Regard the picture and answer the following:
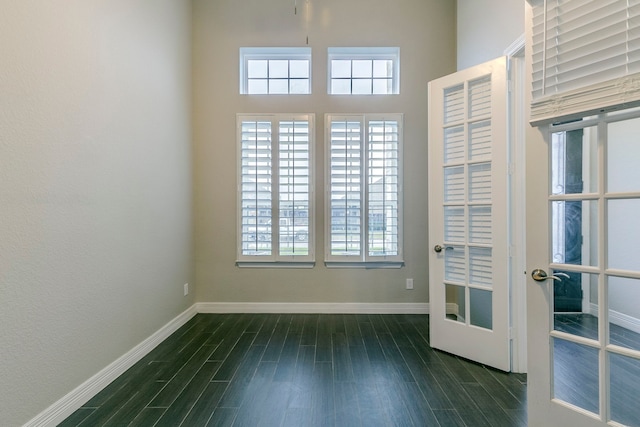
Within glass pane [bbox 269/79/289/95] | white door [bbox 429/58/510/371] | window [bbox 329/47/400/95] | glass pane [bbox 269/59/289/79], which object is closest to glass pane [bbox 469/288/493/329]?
white door [bbox 429/58/510/371]

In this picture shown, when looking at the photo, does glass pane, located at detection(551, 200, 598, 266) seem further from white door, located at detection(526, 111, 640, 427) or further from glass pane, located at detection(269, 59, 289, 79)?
glass pane, located at detection(269, 59, 289, 79)

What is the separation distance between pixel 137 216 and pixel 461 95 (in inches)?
118

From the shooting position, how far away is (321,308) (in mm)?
3654

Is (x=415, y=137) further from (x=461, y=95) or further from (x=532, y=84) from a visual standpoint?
(x=532, y=84)

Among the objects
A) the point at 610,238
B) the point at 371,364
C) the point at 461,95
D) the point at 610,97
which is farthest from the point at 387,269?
the point at 610,97

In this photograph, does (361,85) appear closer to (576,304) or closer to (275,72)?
(275,72)

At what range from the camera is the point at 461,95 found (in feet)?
8.69

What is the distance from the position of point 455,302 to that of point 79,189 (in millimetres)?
3046

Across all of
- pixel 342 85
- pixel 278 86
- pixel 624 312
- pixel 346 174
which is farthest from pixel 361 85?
pixel 624 312

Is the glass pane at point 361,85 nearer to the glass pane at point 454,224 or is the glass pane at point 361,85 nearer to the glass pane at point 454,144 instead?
the glass pane at point 454,144

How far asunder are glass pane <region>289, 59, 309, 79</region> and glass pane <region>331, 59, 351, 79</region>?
324mm

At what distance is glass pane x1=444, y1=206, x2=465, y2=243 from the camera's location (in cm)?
264

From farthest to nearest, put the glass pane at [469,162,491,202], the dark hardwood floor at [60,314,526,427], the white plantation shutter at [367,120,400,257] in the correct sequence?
the white plantation shutter at [367,120,400,257] < the glass pane at [469,162,491,202] < the dark hardwood floor at [60,314,526,427]

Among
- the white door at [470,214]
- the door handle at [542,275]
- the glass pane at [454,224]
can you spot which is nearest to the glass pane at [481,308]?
the white door at [470,214]
